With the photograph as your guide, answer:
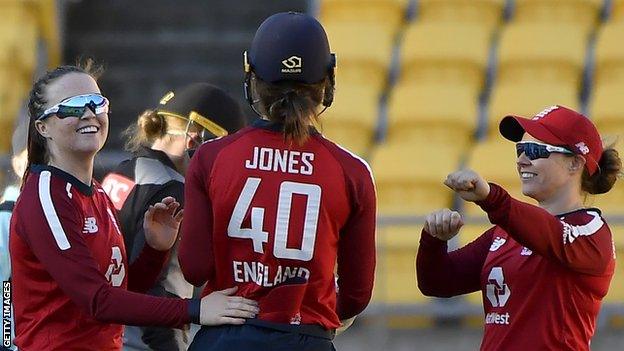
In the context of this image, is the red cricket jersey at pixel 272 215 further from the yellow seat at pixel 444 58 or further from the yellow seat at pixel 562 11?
the yellow seat at pixel 562 11

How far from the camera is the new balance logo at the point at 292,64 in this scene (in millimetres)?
3637

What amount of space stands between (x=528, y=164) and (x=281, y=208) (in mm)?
872

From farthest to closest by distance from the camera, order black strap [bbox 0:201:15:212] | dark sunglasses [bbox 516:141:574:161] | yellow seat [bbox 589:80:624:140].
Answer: yellow seat [bbox 589:80:624:140] → black strap [bbox 0:201:15:212] → dark sunglasses [bbox 516:141:574:161]

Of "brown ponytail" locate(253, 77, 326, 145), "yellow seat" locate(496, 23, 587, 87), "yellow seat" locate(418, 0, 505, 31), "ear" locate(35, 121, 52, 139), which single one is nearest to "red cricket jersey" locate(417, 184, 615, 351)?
"brown ponytail" locate(253, 77, 326, 145)

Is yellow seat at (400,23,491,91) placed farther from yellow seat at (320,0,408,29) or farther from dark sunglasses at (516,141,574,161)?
dark sunglasses at (516,141,574,161)

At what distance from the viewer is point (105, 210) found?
13.2 ft

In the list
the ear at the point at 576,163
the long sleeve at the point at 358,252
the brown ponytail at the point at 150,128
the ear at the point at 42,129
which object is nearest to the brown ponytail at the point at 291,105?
the long sleeve at the point at 358,252

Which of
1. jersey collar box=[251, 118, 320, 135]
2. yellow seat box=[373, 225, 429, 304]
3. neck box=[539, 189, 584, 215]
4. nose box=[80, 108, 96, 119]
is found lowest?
yellow seat box=[373, 225, 429, 304]

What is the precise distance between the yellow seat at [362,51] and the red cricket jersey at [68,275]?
5.40 metres

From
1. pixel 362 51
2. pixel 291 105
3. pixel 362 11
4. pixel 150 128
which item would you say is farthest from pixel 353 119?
pixel 291 105

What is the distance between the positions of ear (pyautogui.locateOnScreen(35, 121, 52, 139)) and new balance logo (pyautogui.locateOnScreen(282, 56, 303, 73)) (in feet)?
2.50

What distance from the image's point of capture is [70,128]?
12.9 ft

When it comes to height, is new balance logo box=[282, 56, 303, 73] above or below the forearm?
above

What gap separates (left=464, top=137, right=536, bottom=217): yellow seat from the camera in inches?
317
